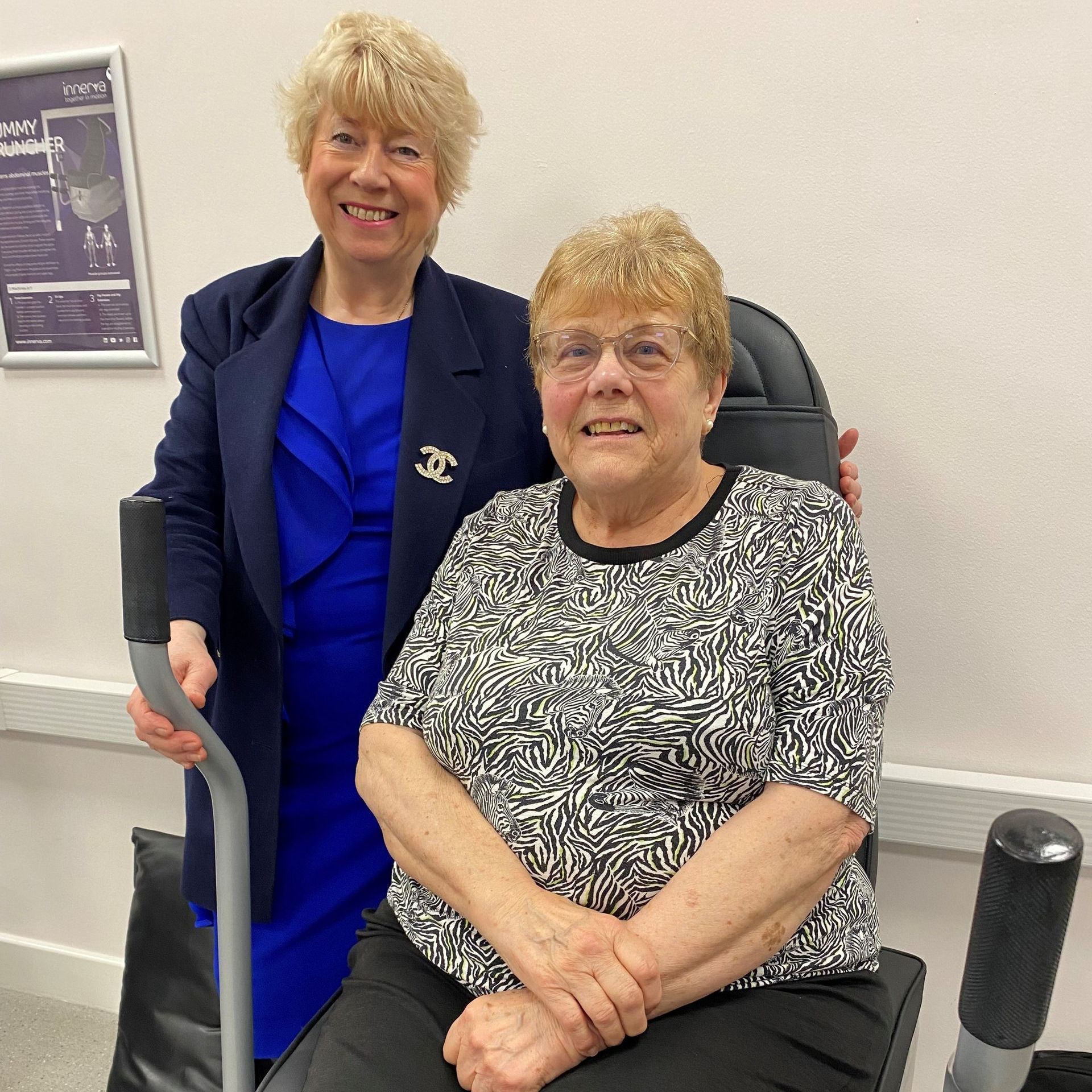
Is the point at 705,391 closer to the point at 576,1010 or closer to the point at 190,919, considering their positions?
the point at 576,1010

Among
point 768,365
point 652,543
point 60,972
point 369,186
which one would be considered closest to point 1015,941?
point 652,543

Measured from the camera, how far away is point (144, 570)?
1046 millimetres

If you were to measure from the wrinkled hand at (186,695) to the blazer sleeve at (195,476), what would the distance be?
0.07m

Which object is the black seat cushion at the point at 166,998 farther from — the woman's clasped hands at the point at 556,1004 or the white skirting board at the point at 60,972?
the woman's clasped hands at the point at 556,1004

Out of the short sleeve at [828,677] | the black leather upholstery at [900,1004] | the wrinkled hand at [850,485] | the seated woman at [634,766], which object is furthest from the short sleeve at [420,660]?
the black leather upholstery at [900,1004]

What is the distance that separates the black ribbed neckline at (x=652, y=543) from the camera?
4.17 ft

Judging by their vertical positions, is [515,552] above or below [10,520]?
above

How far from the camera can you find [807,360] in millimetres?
1485

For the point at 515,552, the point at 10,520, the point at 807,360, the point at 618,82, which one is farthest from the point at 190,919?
the point at 618,82

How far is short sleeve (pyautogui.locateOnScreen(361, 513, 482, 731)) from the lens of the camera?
133 cm

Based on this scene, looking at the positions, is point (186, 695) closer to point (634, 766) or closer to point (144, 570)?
point (144, 570)

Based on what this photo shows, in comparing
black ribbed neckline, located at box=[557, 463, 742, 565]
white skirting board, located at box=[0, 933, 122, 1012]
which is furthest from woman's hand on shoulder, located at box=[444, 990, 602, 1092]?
white skirting board, located at box=[0, 933, 122, 1012]

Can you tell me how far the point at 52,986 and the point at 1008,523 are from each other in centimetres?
242

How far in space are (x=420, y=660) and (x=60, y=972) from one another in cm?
180
